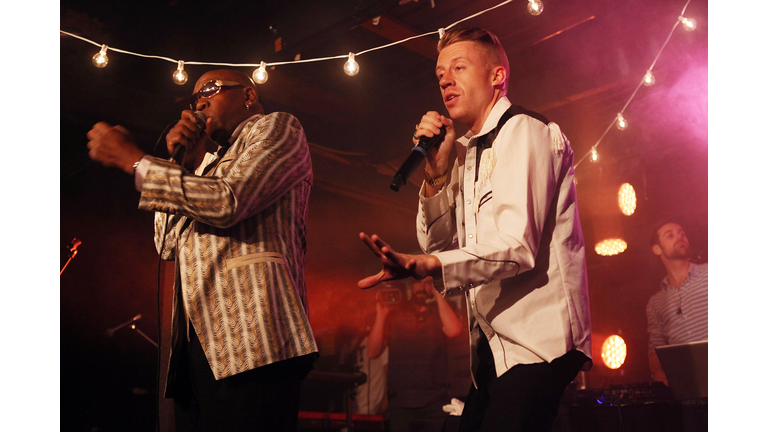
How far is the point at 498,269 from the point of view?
4.58 ft

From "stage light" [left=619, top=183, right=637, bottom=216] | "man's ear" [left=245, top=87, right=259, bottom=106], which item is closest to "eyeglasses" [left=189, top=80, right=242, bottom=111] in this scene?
"man's ear" [left=245, top=87, right=259, bottom=106]

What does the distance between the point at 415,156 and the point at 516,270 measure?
25.1 inches

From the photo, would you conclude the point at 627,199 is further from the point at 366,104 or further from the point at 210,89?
the point at 210,89

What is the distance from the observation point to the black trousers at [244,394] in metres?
1.63

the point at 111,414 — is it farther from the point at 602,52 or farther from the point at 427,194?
the point at 602,52

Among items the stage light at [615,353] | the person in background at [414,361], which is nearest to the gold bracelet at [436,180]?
the person in background at [414,361]

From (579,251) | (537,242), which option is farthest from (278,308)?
(579,251)

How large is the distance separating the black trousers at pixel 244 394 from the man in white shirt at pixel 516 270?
20.7 inches

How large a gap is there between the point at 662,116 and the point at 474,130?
4.98 meters

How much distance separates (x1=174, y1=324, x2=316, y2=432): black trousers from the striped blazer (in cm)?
5

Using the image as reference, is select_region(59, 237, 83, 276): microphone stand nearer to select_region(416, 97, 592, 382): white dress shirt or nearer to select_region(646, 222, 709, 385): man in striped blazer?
select_region(416, 97, 592, 382): white dress shirt

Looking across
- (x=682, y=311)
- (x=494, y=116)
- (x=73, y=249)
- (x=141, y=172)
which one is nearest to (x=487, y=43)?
(x=494, y=116)

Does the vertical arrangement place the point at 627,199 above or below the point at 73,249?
above

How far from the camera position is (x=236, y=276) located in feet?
5.73
